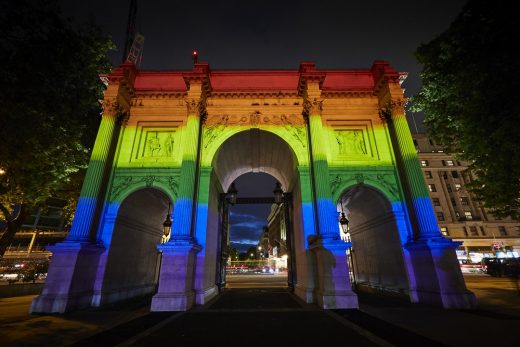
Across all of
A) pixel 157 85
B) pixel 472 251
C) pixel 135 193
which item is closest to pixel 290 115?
pixel 157 85

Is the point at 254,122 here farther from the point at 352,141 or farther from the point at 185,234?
the point at 185,234

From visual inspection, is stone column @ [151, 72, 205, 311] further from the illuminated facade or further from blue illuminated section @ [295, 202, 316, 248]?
blue illuminated section @ [295, 202, 316, 248]

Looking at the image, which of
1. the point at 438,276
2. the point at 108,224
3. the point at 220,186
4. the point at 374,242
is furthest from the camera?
the point at 220,186

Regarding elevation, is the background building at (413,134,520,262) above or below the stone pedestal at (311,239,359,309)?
above

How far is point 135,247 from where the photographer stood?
563 inches

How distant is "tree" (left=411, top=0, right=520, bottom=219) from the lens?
30.3ft

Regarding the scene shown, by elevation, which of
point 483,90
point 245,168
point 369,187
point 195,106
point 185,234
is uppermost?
point 195,106

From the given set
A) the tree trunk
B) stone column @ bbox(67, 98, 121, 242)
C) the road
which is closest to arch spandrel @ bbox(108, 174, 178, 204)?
stone column @ bbox(67, 98, 121, 242)

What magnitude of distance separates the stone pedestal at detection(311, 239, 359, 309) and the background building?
133 ft

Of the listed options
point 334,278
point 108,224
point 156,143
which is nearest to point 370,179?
point 334,278

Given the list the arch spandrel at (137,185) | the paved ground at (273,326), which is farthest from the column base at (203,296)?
the arch spandrel at (137,185)

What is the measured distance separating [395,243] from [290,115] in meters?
9.40

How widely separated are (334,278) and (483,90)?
33.3 feet

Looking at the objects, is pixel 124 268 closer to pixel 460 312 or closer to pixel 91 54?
pixel 91 54
